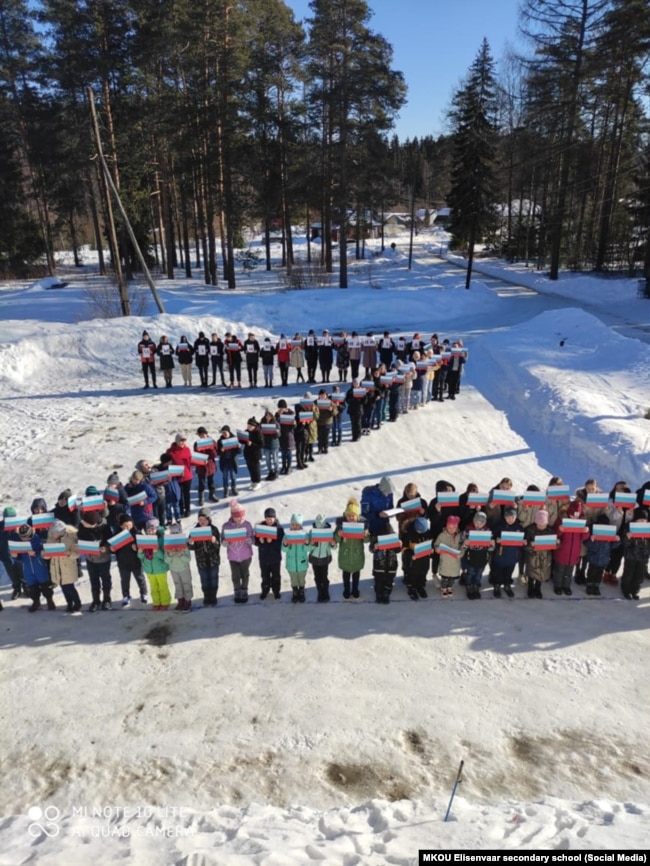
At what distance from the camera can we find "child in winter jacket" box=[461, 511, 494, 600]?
27.3 ft

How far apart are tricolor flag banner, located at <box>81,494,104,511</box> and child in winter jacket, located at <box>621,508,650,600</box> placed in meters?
7.63

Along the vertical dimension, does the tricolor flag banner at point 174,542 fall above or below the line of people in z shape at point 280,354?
below

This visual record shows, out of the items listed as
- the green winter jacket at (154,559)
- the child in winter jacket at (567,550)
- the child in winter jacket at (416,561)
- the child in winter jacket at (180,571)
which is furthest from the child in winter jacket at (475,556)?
the green winter jacket at (154,559)

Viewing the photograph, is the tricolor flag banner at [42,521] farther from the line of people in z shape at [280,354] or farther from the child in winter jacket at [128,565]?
the line of people in z shape at [280,354]

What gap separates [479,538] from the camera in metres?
8.27

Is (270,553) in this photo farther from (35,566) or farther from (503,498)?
(503,498)

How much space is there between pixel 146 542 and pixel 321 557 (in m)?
2.44

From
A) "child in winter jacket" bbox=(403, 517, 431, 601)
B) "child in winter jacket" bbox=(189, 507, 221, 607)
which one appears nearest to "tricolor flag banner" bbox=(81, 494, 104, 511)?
"child in winter jacket" bbox=(189, 507, 221, 607)

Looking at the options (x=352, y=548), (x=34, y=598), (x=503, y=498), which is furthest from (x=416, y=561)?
(x=34, y=598)

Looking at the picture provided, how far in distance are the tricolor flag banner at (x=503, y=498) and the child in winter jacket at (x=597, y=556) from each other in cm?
117

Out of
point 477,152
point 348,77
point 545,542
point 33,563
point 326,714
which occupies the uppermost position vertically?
point 348,77

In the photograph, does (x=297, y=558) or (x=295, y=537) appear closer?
(x=295, y=537)

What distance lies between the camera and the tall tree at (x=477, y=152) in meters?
31.3

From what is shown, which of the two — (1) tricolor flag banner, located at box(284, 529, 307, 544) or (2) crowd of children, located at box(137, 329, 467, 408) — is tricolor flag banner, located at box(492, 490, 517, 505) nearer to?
(1) tricolor flag banner, located at box(284, 529, 307, 544)
